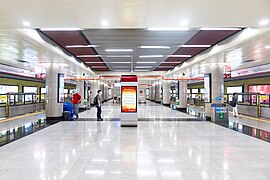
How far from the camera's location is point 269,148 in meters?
6.44

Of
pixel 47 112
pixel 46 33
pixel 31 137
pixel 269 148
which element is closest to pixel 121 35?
pixel 46 33

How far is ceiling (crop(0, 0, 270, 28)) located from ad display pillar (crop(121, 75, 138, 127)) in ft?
16.0

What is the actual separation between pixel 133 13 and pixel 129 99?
5.99 metres

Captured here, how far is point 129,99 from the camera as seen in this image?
35.8 feet

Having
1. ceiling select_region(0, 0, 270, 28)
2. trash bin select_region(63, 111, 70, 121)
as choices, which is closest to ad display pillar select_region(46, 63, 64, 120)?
trash bin select_region(63, 111, 70, 121)

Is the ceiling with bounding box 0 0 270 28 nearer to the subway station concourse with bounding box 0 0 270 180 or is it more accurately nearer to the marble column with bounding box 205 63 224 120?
the subway station concourse with bounding box 0 0 270 180

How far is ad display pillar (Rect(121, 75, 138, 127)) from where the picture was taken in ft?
35.0

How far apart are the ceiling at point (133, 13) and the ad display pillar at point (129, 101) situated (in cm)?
487

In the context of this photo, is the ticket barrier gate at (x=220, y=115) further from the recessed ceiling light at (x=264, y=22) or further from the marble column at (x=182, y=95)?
the marble column at (x=182, y=95)

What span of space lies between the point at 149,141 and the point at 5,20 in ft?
18.0

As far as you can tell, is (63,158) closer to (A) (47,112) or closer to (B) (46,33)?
(B) (46,33)

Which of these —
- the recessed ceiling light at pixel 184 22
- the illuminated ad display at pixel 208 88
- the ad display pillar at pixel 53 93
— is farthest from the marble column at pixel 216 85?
the ad display pillar at pixel 53 93

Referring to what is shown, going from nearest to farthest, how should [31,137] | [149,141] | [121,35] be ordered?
[149,141]
[31,137]
[121,35]

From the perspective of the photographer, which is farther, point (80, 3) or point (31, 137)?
point (31, 137)
